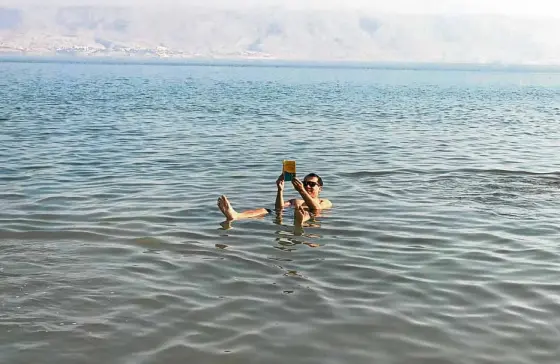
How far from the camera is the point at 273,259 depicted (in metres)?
9.88

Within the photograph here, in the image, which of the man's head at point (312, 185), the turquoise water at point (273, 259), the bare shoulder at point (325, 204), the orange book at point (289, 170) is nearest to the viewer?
the turquoise water at point (273, 259)

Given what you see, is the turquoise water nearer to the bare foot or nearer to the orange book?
the bare foot

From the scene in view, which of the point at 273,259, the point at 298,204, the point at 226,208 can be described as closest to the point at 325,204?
the point at 298,204

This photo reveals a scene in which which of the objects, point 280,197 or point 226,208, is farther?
point 280,197

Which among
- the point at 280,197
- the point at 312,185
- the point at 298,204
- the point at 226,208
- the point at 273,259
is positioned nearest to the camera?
the point at 273,259

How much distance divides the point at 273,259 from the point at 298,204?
8.47 feet

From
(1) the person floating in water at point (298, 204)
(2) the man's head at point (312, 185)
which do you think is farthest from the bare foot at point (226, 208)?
(2) the man's head at point (312, 185)

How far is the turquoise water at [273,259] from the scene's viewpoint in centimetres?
701

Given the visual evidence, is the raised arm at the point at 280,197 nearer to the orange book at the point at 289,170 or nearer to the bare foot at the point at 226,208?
the orange book at the point at 289,170

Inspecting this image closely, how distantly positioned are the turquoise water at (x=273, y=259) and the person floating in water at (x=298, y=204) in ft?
0.80

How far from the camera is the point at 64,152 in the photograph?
20.8 metres

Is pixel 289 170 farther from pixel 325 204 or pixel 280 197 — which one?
pixel 325 204

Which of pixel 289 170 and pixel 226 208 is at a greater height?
pixel 289 170

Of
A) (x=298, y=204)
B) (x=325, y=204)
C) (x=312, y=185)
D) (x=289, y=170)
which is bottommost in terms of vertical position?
(x=325, y=204)
